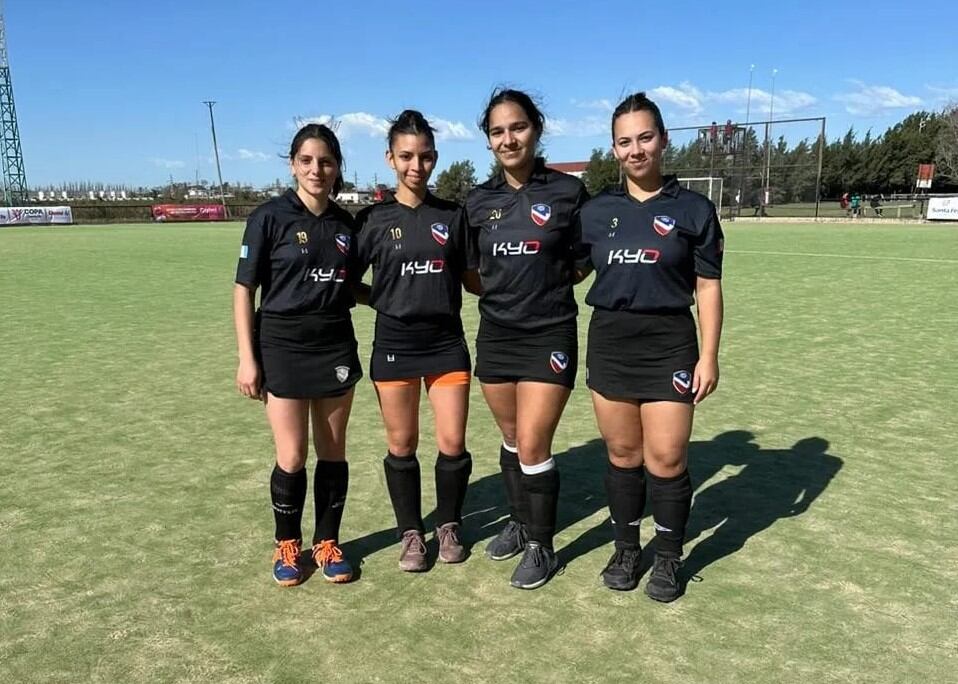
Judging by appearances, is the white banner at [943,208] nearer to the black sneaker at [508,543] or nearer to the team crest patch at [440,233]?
the black sneaker at [508,543]

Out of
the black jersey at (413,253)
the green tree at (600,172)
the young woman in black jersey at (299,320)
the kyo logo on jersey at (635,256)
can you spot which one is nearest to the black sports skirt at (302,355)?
the young woman in black jersey at (299,320)

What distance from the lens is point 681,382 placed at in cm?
329

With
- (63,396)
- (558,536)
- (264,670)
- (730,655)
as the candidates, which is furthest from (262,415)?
(730,655)

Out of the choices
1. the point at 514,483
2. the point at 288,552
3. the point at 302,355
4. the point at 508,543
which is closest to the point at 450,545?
the point at 508,543

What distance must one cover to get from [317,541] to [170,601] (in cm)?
72

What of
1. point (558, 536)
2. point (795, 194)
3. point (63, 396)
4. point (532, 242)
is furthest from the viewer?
point (795, 194)

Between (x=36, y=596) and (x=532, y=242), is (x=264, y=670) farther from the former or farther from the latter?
(x=532, y=242)

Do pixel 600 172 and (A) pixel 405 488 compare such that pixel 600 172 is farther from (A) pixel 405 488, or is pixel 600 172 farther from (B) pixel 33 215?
(A) pixel 405 488

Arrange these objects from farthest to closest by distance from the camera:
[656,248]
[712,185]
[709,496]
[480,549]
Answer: [712,185], [709,496], [480,549], [656,248]

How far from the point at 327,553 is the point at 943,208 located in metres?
42.9

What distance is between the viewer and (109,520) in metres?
4.30

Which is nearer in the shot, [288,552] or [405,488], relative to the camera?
[288,552]

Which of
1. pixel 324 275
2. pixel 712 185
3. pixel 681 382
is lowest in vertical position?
pixel 681 382

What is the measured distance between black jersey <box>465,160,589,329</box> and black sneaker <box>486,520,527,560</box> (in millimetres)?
1160
